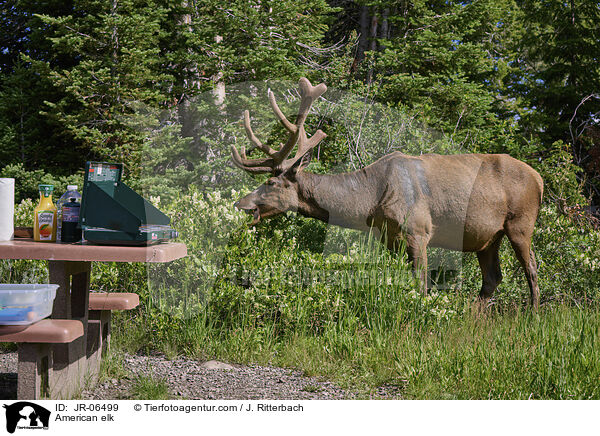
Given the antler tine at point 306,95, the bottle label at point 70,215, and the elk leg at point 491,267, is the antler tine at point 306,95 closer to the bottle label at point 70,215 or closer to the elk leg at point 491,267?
the elk leg at point 491,267

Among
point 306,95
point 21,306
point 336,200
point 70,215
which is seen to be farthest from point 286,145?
point 21,306

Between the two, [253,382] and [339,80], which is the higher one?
[339,80]

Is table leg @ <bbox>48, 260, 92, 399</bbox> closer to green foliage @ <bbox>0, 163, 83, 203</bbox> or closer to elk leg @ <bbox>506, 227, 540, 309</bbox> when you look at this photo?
elk leg @ <bbox>506, 227, 540, 309</bbox>

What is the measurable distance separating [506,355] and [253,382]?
181 centimetres

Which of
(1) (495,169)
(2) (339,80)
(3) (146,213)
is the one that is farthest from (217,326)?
(2) (339,80)

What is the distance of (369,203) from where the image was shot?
5.71 m

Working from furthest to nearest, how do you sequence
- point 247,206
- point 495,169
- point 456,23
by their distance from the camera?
1. point 456,23
2. point 495,169
3. point 247,206

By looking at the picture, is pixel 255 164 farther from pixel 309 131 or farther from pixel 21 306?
pixel 309 131

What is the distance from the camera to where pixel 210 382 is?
399cm

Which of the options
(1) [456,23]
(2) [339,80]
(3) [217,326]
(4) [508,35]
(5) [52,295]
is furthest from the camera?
(4) [508,35]

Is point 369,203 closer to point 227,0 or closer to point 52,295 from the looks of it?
point 52,295

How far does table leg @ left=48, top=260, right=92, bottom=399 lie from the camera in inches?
141
